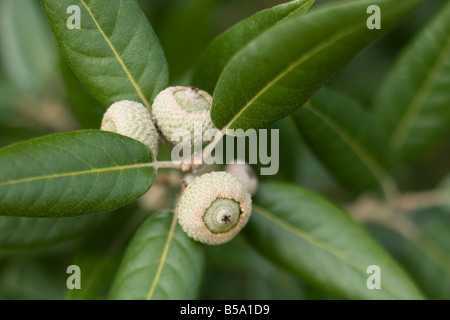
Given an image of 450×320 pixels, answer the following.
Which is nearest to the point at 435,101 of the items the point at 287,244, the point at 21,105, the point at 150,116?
the point at 287,244

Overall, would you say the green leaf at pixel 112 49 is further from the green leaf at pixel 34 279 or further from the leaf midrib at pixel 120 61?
the green leaf at pixel 34 279

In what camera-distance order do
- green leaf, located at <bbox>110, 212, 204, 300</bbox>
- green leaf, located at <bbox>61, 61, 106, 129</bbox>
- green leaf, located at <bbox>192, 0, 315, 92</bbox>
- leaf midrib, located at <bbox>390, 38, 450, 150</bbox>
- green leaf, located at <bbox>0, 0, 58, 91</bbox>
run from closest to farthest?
green leaf, located at <bbox>192, 0, 315, 92</bbox>, green leaf, located at <bbox>110, 212, 204, 300</bbox>, green leaf, located at <bbox>61, 61, 106, 129</bbox>, leaf midrib, located at <bbox>390, 38, 450, 150</bbox>, green leaf, located at <bbox>0, 0, 58, 91</bbox>

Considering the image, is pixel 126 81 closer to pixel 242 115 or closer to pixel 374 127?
pixel 242 115

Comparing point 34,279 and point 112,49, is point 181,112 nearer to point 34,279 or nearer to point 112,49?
point 112,49

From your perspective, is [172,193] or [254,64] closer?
[254,64]

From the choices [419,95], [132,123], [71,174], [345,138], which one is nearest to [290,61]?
[132,123]

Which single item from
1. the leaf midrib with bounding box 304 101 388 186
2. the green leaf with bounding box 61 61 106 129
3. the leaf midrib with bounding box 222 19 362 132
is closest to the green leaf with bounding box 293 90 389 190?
the leaf midrib with bounding box 304 101 388 186

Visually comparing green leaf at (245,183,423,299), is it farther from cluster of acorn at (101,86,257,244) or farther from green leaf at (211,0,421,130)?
green leaf at (211,0,421,130)
